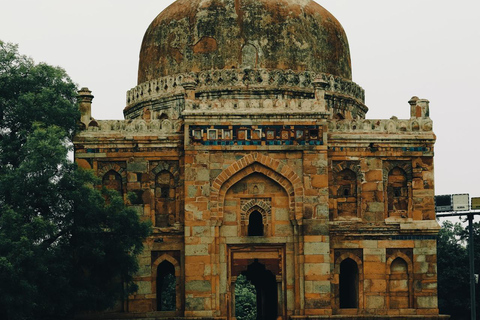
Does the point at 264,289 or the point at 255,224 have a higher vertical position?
the point at 255,224

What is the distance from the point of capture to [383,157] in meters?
25.2

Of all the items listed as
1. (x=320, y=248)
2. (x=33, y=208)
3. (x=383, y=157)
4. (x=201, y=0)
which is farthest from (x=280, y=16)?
(x=33, y=208)

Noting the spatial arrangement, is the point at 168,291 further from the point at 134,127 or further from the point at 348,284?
the point at 134,127

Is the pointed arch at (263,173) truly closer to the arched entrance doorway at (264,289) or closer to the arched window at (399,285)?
the arched window at (399,285)

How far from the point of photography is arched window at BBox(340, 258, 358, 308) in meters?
25.0

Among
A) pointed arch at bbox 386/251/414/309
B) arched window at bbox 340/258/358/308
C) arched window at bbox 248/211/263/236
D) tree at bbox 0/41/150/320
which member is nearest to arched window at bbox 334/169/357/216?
arched window at bbox 340/258/358/308

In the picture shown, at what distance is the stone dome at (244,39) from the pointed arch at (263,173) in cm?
360

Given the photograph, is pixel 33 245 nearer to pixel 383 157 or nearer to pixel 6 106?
pixel 6 106

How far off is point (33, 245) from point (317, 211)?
7.16 meters

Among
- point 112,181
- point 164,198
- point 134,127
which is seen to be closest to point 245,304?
point 164,198

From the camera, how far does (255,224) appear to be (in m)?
24.6

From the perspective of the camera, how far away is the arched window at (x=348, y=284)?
25.0 m

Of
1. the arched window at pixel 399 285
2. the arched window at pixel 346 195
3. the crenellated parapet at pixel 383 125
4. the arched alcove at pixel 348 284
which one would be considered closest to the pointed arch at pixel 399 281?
the arched window at pixel 399 285

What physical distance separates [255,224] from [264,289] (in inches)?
229
